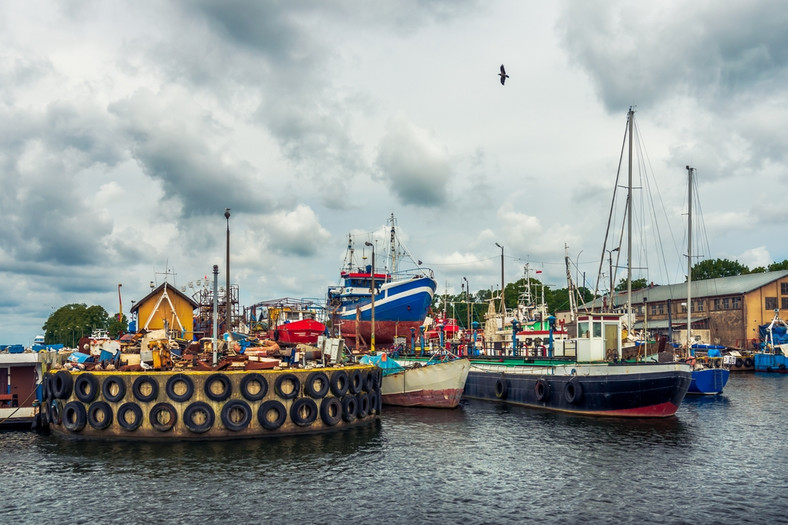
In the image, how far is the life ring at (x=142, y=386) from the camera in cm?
2894

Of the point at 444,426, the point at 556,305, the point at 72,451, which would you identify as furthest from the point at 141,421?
the point at 556,305

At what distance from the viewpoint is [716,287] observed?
107 metres

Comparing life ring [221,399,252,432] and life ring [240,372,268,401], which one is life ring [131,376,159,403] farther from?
life ring [240,372,268,401]

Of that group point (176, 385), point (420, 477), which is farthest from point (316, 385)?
point (420, 477)

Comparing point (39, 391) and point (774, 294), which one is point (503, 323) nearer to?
point (39, 391)

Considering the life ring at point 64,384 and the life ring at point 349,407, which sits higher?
the life ring at point 64,384

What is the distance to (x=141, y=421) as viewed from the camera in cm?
2902

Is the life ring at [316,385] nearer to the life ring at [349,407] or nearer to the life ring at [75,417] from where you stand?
the life ring at [349,407]

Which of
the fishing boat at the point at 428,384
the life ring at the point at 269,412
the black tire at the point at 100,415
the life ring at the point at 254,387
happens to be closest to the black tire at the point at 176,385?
the life ring at the point at 254,387

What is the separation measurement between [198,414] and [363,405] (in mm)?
9130

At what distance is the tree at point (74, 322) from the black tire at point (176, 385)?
5550 inches

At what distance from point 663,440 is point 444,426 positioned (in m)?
11.4

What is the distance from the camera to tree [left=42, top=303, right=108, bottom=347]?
158 metres

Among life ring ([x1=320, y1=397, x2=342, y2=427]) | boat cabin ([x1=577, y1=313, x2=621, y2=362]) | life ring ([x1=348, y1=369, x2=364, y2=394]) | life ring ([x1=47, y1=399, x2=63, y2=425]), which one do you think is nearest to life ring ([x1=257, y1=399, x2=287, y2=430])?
life ring ([x1=320, y1=397, x2=342, y2=427])
